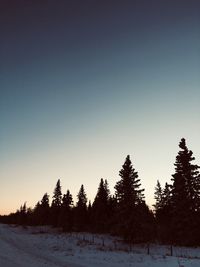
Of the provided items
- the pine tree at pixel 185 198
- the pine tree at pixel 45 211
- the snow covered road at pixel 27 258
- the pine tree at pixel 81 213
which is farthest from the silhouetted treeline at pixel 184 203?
the pine tree at pixel 45 211

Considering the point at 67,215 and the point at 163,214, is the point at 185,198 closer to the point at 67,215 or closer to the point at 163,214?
the point at 163,214

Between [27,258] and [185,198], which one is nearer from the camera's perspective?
[27,258]

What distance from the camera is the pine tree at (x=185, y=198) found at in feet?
129

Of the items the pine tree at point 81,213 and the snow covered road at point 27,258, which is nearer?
the snow covered road at point 27,258

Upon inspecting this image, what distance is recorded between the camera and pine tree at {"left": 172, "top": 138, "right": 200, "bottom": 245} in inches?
1549

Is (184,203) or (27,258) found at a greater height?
(184,203)

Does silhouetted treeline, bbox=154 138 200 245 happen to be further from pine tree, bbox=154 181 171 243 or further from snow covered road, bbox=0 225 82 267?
snow covered road, bbox=0 225 82 267

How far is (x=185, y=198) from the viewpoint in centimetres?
4094

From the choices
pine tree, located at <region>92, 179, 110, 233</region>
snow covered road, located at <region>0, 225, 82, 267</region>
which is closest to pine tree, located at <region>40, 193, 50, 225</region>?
pine tree, located at <region>92, 179, 110, 233</region>

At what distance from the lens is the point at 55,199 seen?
91625mm

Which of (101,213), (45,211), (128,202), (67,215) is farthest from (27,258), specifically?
(45,211)

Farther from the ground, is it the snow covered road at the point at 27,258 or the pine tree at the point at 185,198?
the pine tree at the point at 185,198

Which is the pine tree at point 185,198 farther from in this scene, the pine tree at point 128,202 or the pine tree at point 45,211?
the pine tree at point 45,211

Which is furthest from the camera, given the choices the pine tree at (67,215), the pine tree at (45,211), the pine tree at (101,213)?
the pine tree at (45,211)
